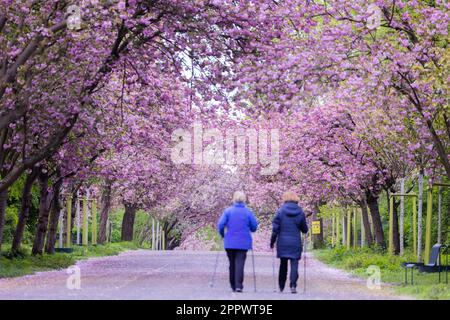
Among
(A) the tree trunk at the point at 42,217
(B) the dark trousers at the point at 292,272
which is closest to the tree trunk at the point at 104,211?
(A) the tree trunk at the point at 42,217

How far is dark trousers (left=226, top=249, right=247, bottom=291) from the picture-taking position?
1802 centimetres

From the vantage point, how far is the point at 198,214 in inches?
3059

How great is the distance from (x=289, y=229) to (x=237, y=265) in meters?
1.15

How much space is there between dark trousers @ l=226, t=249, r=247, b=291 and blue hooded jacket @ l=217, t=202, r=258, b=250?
17 cm

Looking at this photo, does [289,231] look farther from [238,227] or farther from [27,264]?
[27,264]

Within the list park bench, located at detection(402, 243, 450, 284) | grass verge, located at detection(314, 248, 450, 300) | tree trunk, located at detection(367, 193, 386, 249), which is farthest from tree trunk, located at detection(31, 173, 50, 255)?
park bench, located at detection(402, 243, 450, 284)

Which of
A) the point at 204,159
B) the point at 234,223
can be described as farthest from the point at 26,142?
the point at 204,159

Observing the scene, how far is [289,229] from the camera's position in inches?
714

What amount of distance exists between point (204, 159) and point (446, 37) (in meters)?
34.1

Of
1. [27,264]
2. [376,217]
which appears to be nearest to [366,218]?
[376,217]

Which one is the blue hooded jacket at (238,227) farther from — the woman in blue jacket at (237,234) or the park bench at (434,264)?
the park bench at (434,264)

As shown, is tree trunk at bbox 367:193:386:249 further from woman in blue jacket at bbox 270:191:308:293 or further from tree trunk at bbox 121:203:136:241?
tree trunk at bbox 121:203:136:241

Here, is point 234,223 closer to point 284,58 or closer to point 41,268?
point 284,58

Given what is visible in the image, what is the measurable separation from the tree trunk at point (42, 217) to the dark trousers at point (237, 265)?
666 inches
